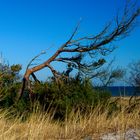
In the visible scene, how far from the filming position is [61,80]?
18562 millimetres

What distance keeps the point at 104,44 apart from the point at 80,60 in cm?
142

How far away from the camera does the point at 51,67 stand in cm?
1917

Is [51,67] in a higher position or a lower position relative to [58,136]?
higher

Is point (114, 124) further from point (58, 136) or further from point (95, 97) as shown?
Result: point (95, 97)

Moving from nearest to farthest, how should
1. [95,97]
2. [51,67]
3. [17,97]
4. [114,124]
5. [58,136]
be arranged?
[58,136]
[114,124]
[95,97]
[17,97]
[51,67]

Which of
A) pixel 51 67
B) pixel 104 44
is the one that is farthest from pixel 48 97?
pixel 104 44

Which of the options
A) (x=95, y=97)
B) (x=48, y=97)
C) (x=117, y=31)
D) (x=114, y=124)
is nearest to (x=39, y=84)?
(x=48, y=97)

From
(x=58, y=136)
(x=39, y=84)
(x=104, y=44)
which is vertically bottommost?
(x=58, y=136)

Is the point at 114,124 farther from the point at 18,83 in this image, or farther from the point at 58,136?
the point at 18,83

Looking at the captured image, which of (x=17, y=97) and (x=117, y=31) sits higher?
(x=117, y=31)

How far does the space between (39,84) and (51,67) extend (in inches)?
56.9

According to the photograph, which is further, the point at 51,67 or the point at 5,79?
the point at 51,67

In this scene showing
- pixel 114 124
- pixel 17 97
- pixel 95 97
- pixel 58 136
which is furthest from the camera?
pixel 17 97

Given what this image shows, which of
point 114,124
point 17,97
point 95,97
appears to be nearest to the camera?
point 114,124
